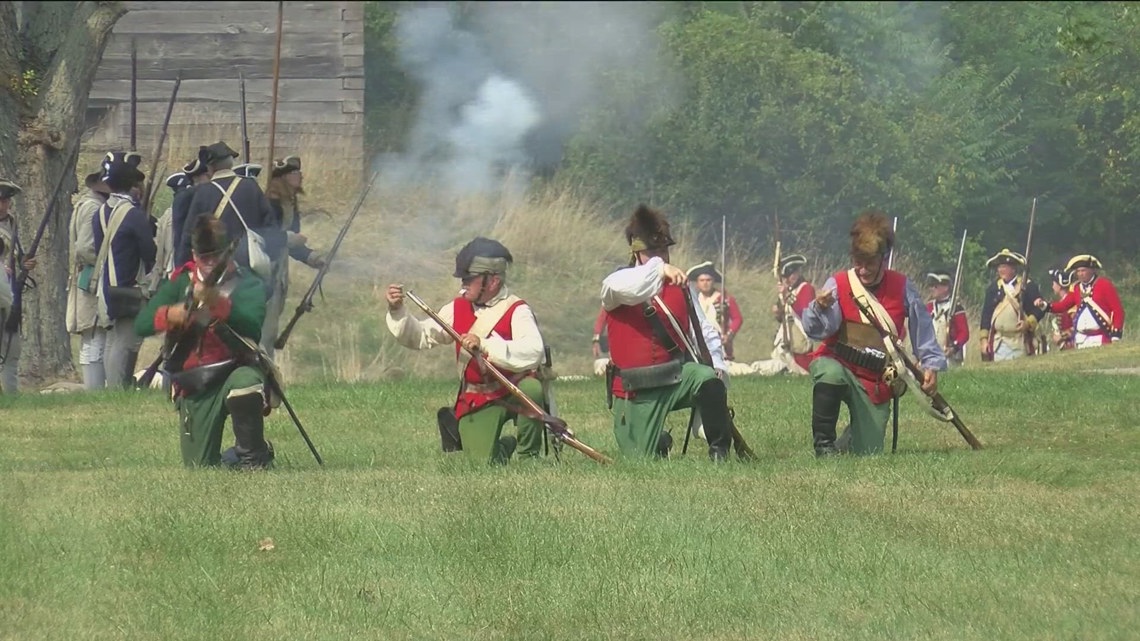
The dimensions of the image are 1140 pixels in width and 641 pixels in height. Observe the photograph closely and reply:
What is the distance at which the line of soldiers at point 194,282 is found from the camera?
11.2m

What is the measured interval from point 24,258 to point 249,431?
22.9 feet

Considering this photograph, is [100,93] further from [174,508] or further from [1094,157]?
[174,508]

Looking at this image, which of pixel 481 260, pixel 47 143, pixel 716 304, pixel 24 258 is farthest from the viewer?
pixel 716 304

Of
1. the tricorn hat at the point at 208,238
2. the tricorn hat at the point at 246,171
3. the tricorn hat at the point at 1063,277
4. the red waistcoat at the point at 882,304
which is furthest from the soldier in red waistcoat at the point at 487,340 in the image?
the tricorn hat at the point at 1063,277

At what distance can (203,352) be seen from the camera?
36.9ft

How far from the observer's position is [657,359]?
1165 cm

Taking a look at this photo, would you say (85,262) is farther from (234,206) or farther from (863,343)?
(863,343)

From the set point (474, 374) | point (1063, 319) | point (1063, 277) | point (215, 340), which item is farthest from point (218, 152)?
point (1063, 277)

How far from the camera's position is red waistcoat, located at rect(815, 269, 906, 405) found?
12141 millimetres

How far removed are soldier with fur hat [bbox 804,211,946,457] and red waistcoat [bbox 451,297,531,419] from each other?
1818 millimetres

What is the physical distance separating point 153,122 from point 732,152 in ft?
26.4

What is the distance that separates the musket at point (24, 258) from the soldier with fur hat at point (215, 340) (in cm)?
475

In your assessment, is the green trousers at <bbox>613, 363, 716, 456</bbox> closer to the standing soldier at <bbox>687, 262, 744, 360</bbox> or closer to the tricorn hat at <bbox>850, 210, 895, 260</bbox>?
the tricorn hat at <bbox>850, 210, 895, 260</bbox>

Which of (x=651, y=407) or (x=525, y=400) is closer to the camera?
(x=525, y=400)
